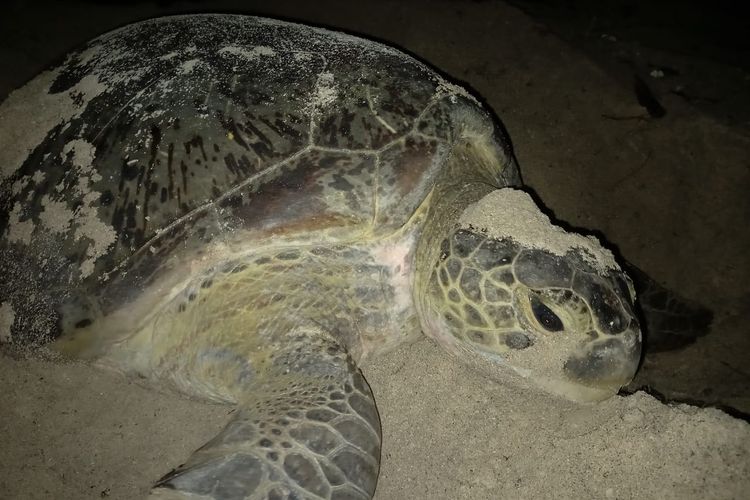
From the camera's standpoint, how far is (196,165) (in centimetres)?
155

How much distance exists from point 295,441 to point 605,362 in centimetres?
92

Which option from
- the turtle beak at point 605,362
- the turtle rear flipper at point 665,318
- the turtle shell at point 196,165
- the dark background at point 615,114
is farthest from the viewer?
the dark background at point 615,114

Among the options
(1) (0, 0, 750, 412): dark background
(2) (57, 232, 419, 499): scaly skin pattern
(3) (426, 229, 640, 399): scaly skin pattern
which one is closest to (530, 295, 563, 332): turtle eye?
(3) (426, 229, 640, 399): scaly skin pattern

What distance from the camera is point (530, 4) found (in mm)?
4812

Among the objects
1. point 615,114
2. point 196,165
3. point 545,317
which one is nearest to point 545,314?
point 545,317

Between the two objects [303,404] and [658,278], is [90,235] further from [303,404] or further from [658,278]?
[658,278]

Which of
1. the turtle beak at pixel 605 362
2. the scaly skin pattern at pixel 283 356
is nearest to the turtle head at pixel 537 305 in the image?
the turtle beak at pixel 605 362

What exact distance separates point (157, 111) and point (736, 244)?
3121 mm

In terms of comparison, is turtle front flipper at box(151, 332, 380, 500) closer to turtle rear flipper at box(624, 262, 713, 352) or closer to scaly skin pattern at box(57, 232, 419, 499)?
scaly skin pattern at box(57, 232, 419, 499)

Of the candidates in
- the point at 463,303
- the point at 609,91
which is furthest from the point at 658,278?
the point at 463,303

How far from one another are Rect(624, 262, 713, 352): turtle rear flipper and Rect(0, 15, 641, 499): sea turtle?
32.0 inches

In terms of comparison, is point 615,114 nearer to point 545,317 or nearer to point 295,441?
point 545,317

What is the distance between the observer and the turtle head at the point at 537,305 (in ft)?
4.47

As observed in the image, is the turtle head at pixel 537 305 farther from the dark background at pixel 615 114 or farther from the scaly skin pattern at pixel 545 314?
→ the dark background at pixel 615 114
